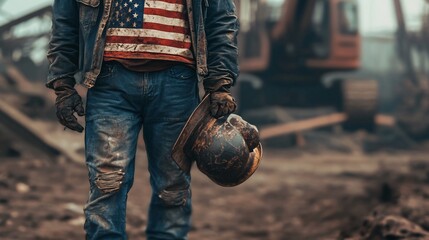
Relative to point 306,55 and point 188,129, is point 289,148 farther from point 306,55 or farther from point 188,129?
point 188,129

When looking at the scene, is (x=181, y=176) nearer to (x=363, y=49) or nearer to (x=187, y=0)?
(x=187, y=0)

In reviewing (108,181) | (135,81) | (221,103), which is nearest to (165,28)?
(135,81)

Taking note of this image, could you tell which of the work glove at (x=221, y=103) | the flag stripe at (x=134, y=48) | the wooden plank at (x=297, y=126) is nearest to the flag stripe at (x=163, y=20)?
the flag stripe at (x=134, y=48)

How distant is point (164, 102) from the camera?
Answer: 113 inches

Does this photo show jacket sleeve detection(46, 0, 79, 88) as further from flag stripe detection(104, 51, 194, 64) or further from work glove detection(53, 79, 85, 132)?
flag stripe detection(104, 51, 194, 64)

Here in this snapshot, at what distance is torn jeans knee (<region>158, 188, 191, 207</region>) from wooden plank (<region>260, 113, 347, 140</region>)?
1009 cm

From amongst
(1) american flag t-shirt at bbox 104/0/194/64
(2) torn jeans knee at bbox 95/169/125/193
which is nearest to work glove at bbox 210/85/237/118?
(1) american flag t-shirt at bbox 104/0/194/64

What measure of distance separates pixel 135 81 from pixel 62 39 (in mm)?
379

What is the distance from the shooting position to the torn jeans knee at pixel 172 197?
2953 mm

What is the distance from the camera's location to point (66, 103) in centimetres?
284

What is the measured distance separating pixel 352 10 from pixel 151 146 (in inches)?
443

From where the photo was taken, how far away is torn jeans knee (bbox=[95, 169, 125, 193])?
2707mm

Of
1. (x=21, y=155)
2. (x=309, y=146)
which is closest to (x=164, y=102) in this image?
(x=21, y=155)

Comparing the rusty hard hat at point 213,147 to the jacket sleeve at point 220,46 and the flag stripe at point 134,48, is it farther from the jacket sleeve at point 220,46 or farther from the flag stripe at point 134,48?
the flag stripe at point 134,48
